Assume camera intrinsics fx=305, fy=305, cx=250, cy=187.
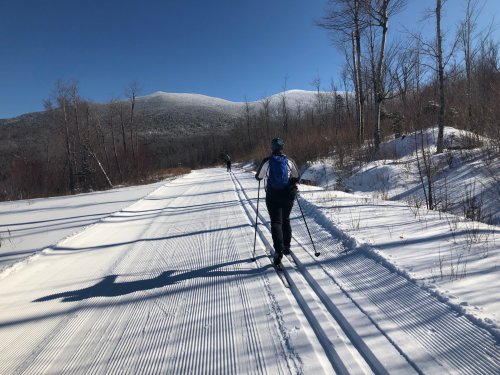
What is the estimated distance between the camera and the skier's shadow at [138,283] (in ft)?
14.1

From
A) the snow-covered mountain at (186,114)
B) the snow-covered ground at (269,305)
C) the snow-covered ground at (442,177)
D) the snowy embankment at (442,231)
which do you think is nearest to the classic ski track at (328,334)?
the snow-covered ground at (269,305)

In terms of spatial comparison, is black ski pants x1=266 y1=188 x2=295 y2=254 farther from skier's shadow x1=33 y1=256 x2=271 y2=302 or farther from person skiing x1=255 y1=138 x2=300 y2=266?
skier's shadow x1=33 y1=256 x2=271 y2=302

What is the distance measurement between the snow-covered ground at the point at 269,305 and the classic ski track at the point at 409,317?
0.01 meters

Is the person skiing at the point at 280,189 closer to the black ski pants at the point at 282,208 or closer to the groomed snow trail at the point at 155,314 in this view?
the black ski pants at the point at 282,208

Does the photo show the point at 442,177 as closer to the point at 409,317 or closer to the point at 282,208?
the point at 282,208

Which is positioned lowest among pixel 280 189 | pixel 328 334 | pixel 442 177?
pixel 328 334

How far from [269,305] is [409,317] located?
1.44m

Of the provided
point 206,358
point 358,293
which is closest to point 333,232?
point 358,293

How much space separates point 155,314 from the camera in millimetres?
3600

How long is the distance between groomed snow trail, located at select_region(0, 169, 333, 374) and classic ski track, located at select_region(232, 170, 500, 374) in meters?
0.69

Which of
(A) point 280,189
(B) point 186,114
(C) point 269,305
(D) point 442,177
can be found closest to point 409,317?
(C) point 269,305

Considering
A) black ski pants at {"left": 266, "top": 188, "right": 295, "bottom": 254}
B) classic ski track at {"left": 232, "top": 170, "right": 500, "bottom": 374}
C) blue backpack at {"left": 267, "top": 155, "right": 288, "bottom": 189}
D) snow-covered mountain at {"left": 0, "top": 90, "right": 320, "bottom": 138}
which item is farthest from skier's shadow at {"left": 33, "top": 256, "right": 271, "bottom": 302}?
snow-covered mountain at {"left": 0, "top": 90, "right": 320, "bottom": 138}

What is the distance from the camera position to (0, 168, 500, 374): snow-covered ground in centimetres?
264

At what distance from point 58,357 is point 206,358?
4.82 ft
